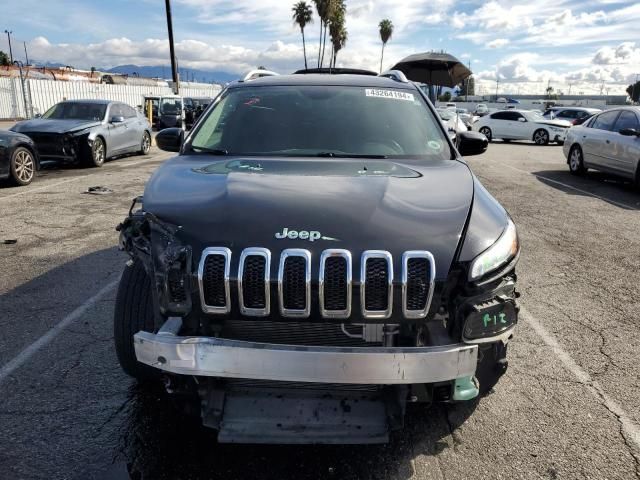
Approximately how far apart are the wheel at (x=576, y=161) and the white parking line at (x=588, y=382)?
9393 millimetres

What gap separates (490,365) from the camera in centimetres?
241

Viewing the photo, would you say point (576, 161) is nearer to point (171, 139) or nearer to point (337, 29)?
point (171, 139)

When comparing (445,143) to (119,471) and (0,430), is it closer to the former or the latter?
(119,471)

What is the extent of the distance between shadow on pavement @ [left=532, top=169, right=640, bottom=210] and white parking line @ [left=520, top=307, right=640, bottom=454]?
5950 millimetres

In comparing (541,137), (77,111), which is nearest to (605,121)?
(541,137)

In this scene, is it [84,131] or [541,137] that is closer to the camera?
[84,131]

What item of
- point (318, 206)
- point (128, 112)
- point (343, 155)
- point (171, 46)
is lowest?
point (318, 206)

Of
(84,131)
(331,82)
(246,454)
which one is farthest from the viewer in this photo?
(84,131)

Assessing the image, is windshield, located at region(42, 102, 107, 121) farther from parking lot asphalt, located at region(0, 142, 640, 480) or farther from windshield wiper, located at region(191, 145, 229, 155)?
windshield wiper, located at region(191, 145, 229, 155)

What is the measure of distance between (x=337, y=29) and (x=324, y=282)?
194 feet

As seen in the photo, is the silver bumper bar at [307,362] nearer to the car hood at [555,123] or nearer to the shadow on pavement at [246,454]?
the shadow on pavement at [246,454]

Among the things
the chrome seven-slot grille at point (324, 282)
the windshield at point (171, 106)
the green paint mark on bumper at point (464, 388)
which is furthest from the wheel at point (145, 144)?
the green paint mark on bumper at point (464, 388)

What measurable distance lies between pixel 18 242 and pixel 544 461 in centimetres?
596

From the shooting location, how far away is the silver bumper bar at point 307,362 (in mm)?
2033
